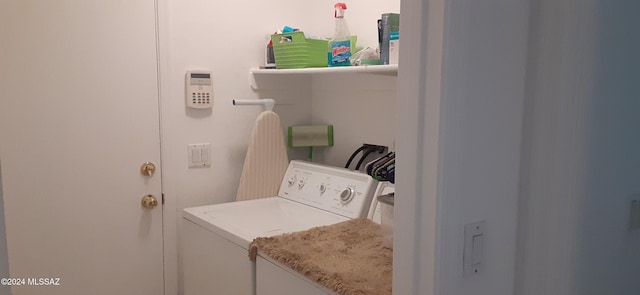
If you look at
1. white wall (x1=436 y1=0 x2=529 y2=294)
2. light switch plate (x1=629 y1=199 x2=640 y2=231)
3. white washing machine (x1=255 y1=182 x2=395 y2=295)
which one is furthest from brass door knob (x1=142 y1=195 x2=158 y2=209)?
light switch plate (x1=629 y1=199 x2=640 y2=231)

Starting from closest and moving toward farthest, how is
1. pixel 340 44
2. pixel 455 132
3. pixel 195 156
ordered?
pixel 455 132 → pixel 340 44 → pixel 195 156

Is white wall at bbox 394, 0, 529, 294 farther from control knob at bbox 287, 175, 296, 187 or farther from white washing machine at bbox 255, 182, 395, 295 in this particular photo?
control knob at bbox 287, 175, 296, 187

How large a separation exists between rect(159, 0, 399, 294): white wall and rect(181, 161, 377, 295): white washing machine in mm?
207

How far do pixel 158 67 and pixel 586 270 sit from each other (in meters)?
1.83

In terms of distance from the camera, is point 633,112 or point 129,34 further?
point 129,34

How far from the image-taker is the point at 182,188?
238cm

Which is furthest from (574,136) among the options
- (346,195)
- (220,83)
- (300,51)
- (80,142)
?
(80,142)

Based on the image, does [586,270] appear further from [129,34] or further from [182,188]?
[129,34]

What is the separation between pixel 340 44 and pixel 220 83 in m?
0.64

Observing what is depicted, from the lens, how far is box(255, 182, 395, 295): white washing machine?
1.49 metres

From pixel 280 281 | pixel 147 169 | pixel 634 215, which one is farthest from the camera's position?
pixel 147 169

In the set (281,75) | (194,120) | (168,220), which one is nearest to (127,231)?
(168,220)

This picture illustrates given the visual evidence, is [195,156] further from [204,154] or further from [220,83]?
[220,83]

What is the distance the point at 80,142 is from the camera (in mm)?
2102
